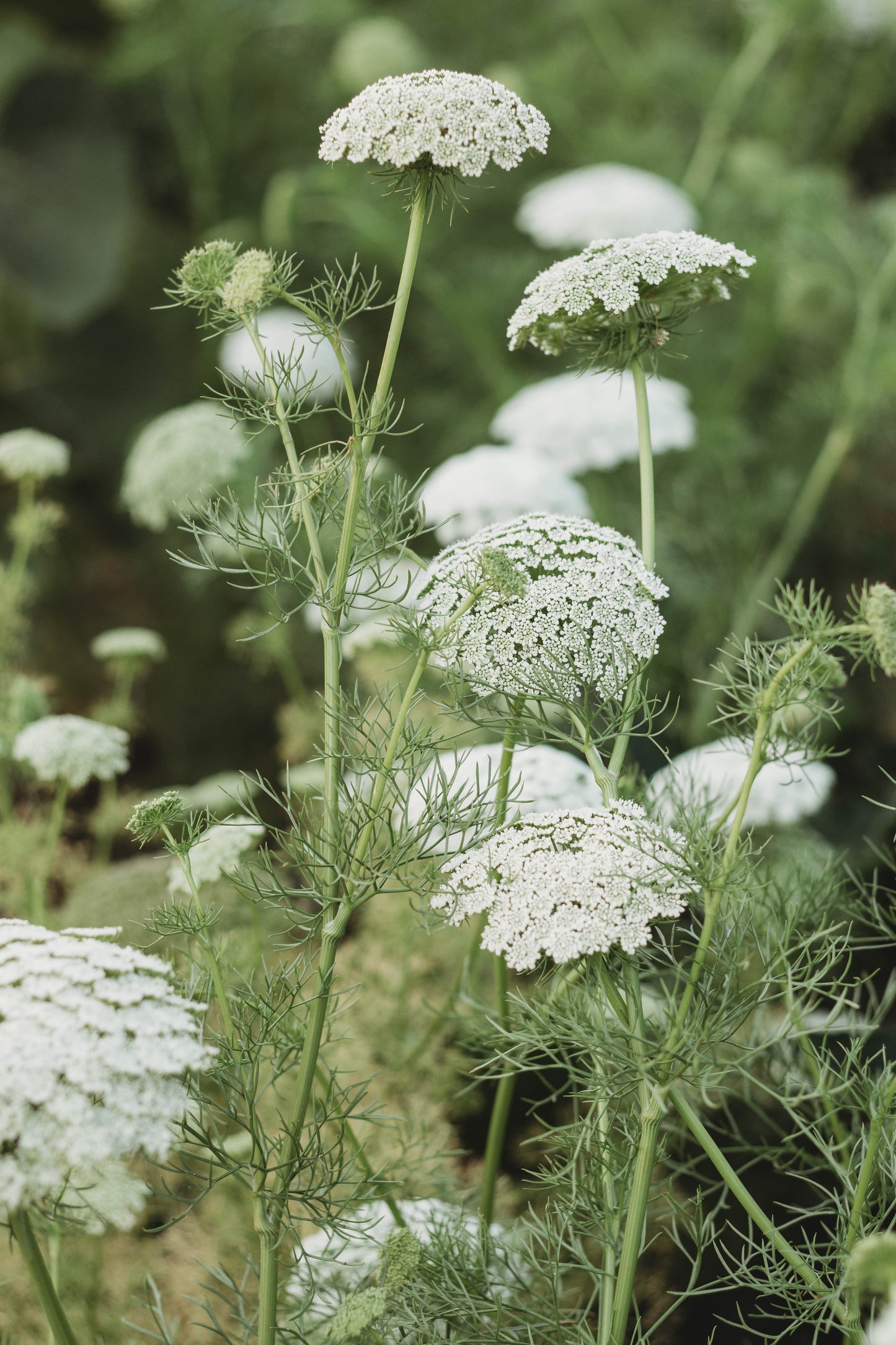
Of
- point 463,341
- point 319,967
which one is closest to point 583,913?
point 319,967

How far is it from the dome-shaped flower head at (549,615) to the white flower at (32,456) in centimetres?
56

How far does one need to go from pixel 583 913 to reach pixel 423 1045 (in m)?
0.44

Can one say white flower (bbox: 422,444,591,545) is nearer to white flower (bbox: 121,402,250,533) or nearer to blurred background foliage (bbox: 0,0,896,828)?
white flower (bbox: 121,402,250,533)

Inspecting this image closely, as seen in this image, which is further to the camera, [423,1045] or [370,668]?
[370,668]

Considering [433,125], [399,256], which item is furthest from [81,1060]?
[399,256]

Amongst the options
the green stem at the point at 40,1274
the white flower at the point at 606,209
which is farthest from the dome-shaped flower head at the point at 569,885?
the white flower at the point at 606,209

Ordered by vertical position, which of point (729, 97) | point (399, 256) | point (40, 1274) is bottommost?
point (40, 1274)

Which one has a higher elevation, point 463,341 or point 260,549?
point 463,341

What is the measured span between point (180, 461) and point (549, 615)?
691 mm

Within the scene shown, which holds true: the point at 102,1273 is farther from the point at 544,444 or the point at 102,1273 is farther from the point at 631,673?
the point at 544,444

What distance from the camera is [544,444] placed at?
1217mm

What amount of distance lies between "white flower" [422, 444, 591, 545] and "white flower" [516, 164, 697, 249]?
51 cm

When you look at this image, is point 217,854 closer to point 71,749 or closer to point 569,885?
point 71,749

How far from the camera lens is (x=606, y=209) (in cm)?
147
